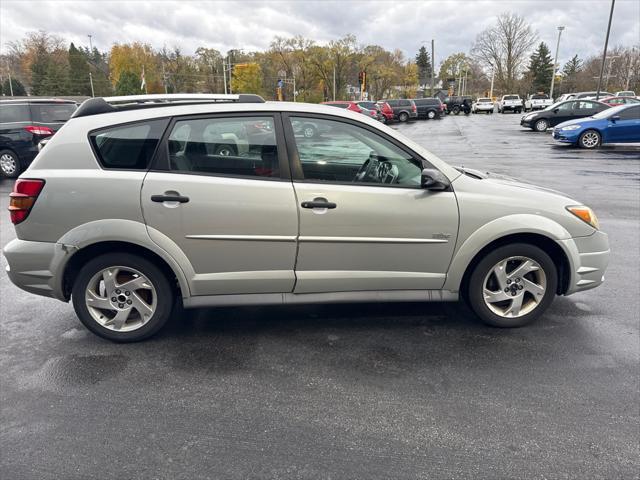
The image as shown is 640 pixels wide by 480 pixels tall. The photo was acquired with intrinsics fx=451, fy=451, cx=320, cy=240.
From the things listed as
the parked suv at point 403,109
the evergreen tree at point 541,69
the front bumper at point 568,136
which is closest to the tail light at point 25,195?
the front bumper at point 568,136

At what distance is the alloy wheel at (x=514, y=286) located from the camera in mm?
3557

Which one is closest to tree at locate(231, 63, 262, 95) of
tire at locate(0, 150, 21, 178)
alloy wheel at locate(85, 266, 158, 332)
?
tire at locate(0, 150, 21, 178)

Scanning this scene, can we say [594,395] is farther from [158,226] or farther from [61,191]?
[61,191]

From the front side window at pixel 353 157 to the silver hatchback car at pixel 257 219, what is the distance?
1 cm

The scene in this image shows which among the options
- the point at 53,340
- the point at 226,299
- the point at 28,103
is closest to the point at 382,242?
the point at 226,299

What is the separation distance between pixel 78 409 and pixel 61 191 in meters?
1.51

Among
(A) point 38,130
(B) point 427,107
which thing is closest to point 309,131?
(A) point 38,130

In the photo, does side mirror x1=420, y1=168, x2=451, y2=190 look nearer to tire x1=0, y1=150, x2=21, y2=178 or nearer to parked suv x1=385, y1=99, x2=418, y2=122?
tire x1=0, y1=150, x2=21, y2=178

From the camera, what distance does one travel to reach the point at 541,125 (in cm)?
2458

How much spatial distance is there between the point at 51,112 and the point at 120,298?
34.7 ft

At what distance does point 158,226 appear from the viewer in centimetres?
325

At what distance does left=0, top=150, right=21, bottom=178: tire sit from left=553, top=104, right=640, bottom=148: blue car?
59.1 ft

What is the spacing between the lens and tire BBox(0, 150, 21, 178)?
1147 cm

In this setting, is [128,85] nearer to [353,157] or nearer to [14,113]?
[14,113]
